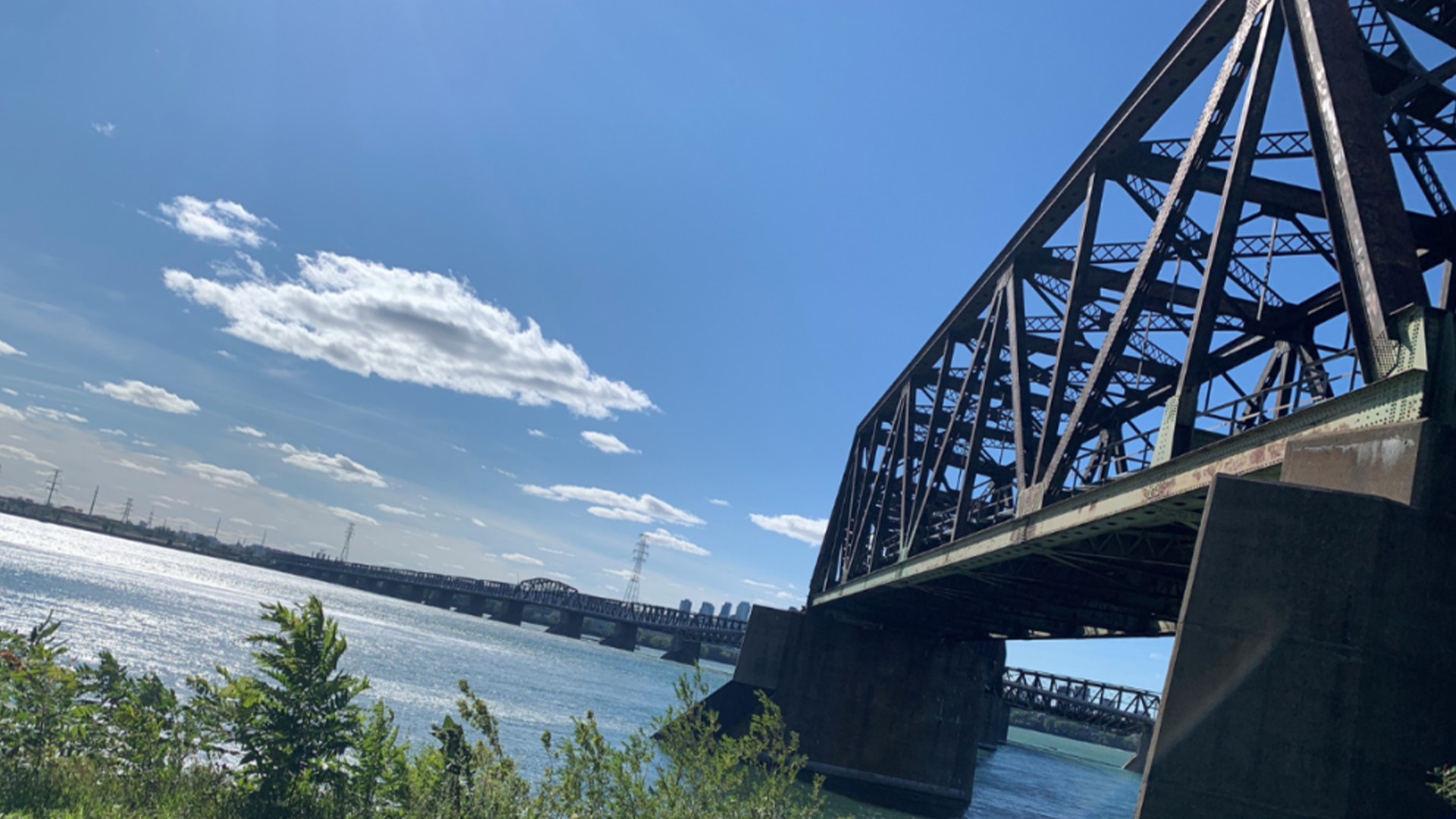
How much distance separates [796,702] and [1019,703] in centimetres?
4339

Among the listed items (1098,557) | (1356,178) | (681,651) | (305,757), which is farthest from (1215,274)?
(681,651)

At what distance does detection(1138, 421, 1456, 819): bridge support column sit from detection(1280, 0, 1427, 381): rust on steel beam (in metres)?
1.76

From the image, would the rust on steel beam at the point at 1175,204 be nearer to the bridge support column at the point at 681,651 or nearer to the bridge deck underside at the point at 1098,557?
the bridge deck underside at the point at 1098,557

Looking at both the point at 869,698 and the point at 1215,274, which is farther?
the point at 869,698

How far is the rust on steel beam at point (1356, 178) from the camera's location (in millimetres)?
9586

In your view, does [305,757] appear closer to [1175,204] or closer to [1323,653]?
[1323,653]

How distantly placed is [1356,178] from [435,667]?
8279cm

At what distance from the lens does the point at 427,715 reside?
157 ft

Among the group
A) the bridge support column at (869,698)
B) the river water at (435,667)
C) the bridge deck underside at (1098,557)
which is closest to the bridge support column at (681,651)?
the river water at (435,667)

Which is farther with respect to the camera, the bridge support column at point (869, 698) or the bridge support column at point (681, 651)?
the bridge support column at point (681, 651)

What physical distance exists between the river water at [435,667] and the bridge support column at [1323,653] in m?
17.1

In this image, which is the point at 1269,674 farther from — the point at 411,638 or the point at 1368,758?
the point at 411,638

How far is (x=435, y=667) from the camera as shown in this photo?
3159 inches

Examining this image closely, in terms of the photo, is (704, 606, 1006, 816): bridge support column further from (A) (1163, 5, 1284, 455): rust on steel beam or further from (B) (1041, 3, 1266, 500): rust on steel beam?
(A) (1163, 5, 1284, 455): rust on steel beam
